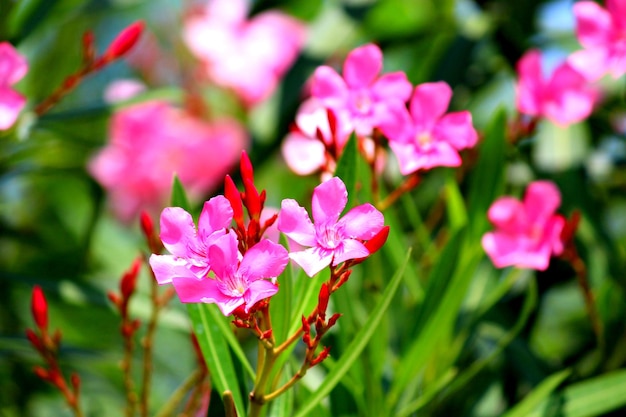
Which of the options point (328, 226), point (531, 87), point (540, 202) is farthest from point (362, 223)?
point (531, 87)

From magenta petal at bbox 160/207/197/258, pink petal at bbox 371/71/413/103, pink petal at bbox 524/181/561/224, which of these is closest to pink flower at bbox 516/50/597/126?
pink petal at bbox 524/181/561/224

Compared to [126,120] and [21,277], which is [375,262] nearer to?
[21,277]

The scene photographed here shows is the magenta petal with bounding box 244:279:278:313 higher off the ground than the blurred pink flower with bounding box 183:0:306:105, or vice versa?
the magenta petal with bounding box 244:279:278:313

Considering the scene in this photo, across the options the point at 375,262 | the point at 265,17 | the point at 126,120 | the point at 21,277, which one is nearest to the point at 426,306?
the point at 375,262

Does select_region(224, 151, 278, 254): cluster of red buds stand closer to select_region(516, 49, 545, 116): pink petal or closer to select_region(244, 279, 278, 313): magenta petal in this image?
select_region(244, 279, 278, 313): magenta petal

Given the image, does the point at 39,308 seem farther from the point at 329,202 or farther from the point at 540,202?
the point at 540,202

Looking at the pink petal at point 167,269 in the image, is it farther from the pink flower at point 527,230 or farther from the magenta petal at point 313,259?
the pink flower at point 527,230

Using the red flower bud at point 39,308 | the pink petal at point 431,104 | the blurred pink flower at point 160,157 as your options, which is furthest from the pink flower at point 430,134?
the blurred pink flower at point 160,157
